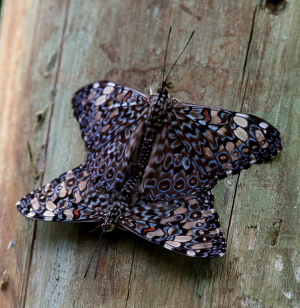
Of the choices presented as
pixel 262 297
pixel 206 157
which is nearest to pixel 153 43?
pixel 206 157

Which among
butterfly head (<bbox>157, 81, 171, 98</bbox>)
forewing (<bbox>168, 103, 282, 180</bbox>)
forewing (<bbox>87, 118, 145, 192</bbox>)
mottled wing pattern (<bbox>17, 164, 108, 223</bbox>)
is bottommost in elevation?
mottled wing pattern (<bbox>17, 164, 108, 223</bbox>)

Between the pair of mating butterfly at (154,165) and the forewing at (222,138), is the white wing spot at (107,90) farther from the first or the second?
the forewing at (222,138)

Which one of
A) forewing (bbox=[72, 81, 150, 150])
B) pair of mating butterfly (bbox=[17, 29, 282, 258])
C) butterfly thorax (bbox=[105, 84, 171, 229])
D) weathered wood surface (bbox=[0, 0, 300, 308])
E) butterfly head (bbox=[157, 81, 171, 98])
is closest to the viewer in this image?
weathered wood surface (bbox=[0, 0, 300, 308])

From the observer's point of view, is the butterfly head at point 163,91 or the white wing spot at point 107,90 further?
the white wing spot at point 107,90

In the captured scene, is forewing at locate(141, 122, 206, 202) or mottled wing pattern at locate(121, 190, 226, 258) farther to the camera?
forewing at locate(141, 122, 206, 202)

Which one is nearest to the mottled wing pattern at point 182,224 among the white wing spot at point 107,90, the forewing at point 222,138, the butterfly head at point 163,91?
the forewing at point 222,138

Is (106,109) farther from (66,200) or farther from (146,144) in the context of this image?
(66,200)

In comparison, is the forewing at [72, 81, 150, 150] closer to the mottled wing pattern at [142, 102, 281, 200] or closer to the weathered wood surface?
the weathered wood surface

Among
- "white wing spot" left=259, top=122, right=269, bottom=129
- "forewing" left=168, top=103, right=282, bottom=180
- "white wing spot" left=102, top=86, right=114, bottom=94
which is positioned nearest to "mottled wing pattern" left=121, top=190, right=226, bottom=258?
"forewing" left=168, top=103, right=282, bottom=180
